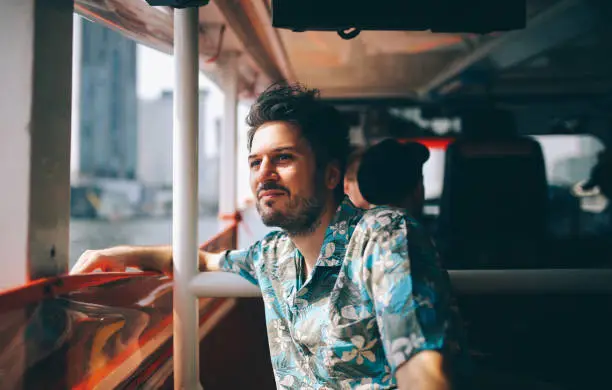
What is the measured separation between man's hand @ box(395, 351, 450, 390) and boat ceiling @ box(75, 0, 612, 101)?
4.93ft

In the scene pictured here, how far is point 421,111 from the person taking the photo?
17.1 ft

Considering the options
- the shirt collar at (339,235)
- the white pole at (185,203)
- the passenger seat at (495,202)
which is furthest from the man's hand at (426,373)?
the passenger seat at (495,202)

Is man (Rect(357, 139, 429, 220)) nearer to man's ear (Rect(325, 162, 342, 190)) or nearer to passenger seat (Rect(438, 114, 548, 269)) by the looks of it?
man's ear (Rect(325, 162, 342, 190))

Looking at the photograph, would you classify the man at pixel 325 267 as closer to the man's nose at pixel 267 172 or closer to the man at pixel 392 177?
the man's nose at pixel 267 172

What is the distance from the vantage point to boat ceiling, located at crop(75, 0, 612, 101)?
2547 mm

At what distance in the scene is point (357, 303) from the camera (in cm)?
125

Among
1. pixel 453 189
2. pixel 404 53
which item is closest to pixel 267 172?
pixel 453 189

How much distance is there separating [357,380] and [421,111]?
4306 millimetres

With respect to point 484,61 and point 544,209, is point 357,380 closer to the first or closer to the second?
point 544,209

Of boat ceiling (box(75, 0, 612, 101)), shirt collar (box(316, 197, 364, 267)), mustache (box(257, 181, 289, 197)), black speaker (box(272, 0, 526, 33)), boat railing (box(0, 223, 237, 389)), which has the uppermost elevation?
boat ceiling (box(75, 0, 612, 101))

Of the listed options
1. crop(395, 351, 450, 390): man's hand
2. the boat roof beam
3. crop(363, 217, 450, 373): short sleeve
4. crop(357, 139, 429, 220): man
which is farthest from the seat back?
crop(395, 351, 450, 390): man's hand

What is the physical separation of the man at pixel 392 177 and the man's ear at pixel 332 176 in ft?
1.54

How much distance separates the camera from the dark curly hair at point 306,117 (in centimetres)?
161

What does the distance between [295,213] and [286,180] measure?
116mm
